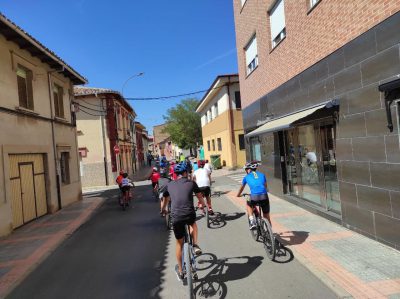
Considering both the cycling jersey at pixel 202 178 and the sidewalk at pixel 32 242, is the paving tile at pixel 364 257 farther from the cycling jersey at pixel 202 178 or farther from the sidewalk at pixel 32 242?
the sidewalk at pixel 32 242

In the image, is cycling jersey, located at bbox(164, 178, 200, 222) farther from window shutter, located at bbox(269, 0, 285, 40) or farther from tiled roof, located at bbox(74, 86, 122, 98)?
tiled roof, located at bbox(74, 86, 122, 98)

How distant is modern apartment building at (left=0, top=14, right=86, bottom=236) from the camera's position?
986 centimetres

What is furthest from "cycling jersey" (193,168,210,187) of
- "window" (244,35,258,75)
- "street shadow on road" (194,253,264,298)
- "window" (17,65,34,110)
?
"window" (244,35,258,75)

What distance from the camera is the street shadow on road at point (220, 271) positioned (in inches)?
185

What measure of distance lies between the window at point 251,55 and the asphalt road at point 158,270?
7492 mm

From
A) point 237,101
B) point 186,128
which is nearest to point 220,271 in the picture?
point 237,101

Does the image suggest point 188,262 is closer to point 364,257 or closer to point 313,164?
point 364,257

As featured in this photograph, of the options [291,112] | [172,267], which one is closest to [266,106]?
[291,112]

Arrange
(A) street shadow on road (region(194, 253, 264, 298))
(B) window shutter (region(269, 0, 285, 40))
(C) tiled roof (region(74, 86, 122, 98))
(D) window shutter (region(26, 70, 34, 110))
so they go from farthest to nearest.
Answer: (C) tiled roof (region(74, 86, 122, 98)), (D) window shutter (region(26, 70, 34, 110)), (B) window shutter (region(269, 0, 285, 40)), (A) street shadow on road (region(194, 253, 264, 298))

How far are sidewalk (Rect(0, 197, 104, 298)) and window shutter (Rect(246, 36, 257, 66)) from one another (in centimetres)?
864

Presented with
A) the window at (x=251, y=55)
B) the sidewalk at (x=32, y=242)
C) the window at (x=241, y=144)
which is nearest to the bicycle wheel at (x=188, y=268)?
the sidewalk at (x=32, y=242)

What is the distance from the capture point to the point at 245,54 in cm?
1531

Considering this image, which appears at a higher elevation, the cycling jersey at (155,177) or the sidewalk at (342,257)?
the cycling jersey at (155,177)

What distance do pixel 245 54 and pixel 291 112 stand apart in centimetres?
626
